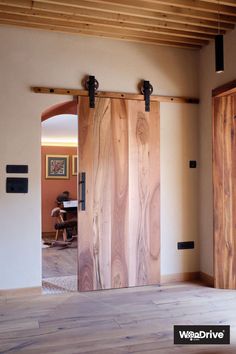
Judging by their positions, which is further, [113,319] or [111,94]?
[111,94]

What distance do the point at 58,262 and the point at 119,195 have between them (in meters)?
1.89

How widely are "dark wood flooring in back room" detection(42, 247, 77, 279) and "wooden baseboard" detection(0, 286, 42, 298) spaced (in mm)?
681

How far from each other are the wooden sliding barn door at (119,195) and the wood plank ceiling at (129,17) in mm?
747

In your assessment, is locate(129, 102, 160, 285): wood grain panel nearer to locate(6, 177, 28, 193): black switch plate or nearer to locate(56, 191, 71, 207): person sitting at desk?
locate(6, 177, 28, 193): black switch plate

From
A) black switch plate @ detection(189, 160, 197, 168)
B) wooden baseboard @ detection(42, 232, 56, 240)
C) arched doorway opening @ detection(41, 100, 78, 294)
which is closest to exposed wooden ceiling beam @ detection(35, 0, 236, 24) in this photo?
black switch plate @ detection(189, 160, 197, 168)

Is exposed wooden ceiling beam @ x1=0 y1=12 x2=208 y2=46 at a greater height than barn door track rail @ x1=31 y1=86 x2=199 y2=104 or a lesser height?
greater

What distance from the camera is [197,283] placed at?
12.4 feet

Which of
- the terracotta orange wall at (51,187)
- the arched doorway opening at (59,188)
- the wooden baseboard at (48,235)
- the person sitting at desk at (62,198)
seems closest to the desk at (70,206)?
the arched doorway opening at (59,188)

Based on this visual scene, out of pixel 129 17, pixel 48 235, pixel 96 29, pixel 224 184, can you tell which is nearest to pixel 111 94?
pixel 96 29

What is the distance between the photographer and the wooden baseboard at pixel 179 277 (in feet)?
12.6

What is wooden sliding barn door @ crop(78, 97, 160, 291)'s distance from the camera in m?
3.56

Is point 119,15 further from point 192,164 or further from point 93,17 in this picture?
point 192,164

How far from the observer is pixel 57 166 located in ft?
26.4

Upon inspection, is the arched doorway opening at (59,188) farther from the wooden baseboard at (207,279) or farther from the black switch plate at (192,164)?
the black switch plate at (192,164)
